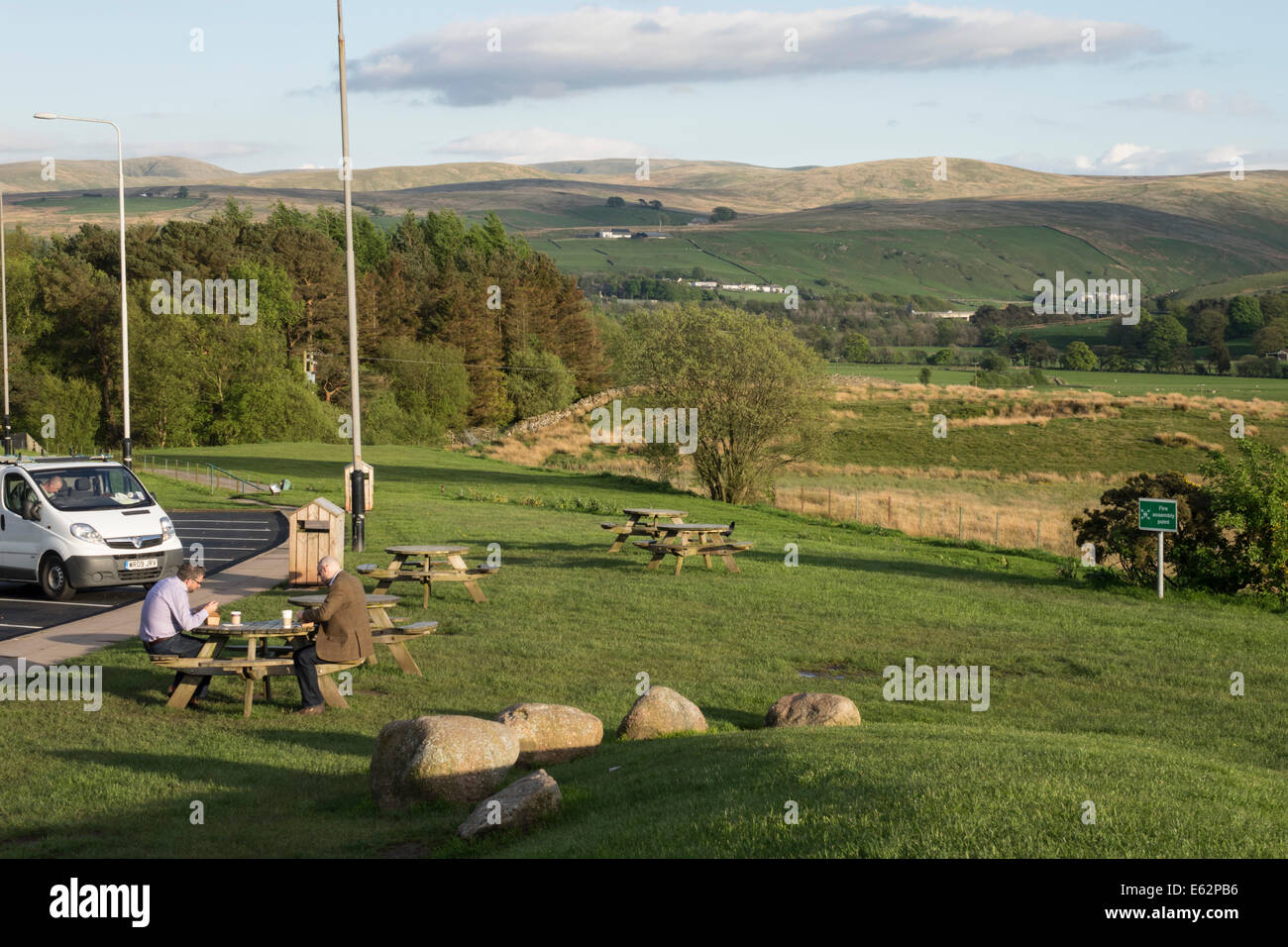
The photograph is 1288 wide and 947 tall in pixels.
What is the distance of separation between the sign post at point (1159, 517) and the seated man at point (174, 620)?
16470 millimetres

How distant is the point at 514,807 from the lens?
8.34 meters

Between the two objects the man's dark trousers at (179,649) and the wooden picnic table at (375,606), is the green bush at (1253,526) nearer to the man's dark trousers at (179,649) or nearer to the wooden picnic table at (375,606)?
the wooden picnic table at (375,606)

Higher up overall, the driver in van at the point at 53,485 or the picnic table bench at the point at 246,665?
the driver in van at the point at 53,485

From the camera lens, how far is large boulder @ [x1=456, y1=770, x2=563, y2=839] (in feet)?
27.1

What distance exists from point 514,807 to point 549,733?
7.28ft

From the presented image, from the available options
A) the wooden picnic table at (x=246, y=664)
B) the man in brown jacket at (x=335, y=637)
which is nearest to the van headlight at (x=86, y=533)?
the wooden picnic table at (x=246, y=664)

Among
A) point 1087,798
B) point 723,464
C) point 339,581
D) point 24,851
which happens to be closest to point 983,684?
point 1087,798

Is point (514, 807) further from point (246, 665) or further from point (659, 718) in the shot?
point (246, 665)

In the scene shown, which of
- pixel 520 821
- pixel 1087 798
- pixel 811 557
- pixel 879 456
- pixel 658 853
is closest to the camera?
pixel 658 853

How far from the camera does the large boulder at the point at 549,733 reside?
34.4 feet

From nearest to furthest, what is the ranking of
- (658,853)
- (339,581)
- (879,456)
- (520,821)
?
(658,853), (520,821), (339,581), (879,456)

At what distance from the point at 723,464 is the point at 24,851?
4304 centimetres
